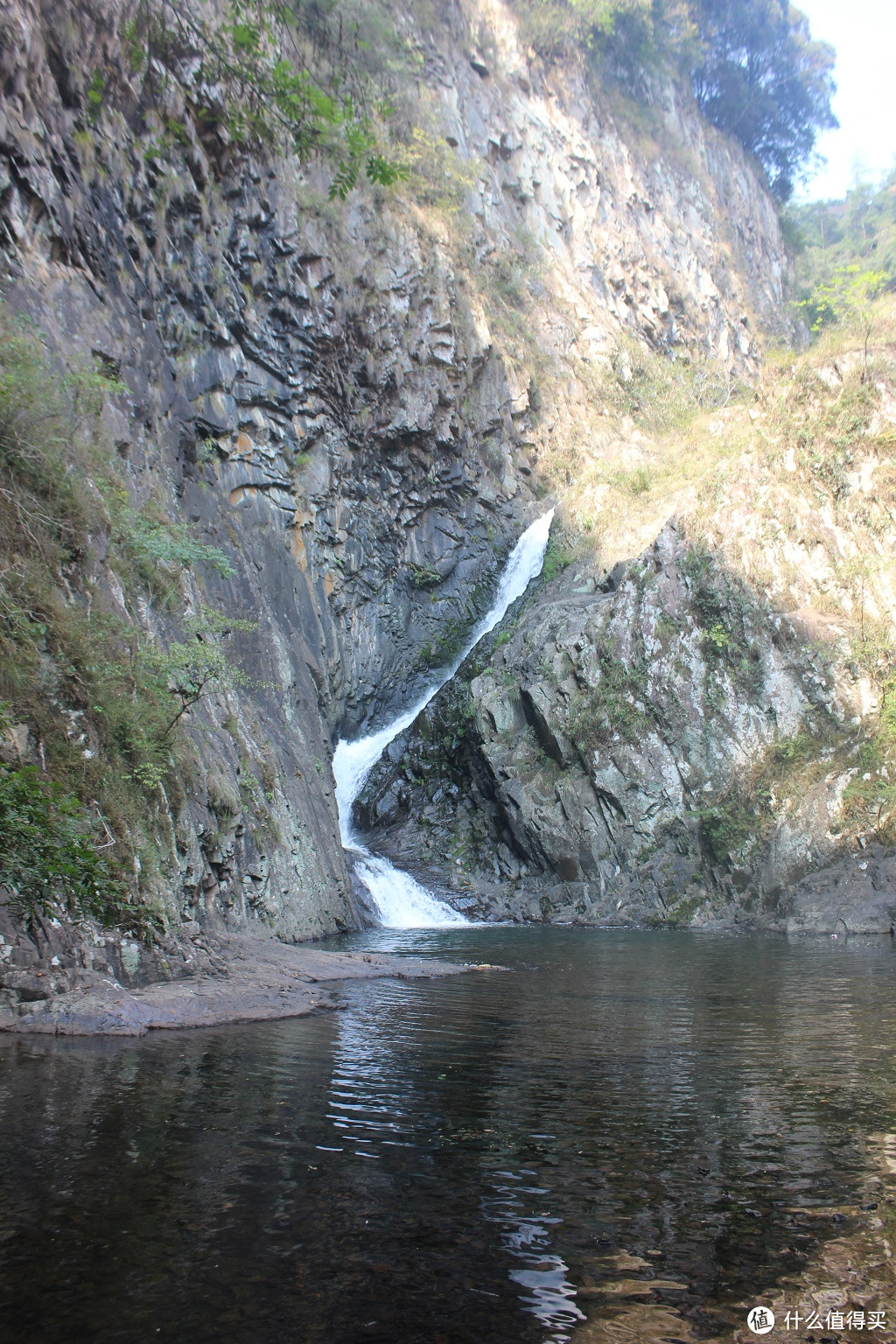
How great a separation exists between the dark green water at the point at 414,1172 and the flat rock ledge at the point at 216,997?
42 centimetres

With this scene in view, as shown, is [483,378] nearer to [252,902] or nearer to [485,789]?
[485,789]

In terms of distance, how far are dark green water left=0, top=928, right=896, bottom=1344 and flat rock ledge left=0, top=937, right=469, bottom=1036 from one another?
16.7 inches

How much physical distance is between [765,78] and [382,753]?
53155 millimetres

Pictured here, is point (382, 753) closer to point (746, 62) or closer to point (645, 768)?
point (645, 768)

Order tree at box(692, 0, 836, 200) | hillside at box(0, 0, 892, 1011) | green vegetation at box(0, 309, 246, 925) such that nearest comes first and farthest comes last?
green vegetation at box(0, 309, 246, 925), hillside at box(0, 0, 892, 1011), tree at box(692, 0, 836, 200)

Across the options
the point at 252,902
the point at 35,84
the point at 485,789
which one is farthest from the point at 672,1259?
the point at 485,789

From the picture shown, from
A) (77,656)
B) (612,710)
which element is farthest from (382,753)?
(77,656)

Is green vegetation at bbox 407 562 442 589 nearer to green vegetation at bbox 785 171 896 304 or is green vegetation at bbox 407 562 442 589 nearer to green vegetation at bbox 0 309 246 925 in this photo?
green vegetation at bbox 0 309 246 925

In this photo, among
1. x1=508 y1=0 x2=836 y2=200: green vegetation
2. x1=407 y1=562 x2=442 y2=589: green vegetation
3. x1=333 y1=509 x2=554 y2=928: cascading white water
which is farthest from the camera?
x1=508 y1=0 x2=836 y2=200: green vegetation

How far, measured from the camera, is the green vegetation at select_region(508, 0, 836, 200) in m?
45.1

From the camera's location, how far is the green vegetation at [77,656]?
722 cm

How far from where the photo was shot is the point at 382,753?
27984 millimetres

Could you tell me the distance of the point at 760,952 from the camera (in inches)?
571

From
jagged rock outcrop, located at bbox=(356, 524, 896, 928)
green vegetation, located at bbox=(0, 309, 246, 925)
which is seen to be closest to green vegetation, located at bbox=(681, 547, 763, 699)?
jagged rock outcrop, located at bbox=(356, 524, 896, 928)
